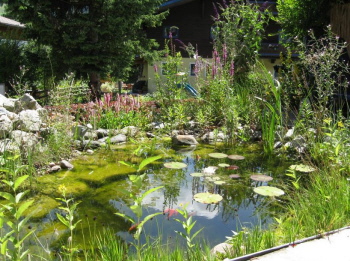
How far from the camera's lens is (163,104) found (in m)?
8.52

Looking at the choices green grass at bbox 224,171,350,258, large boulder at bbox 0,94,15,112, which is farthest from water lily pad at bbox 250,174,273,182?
large boulder at bbox 0,94,15,112

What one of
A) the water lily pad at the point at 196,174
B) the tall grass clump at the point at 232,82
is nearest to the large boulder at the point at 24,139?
the water lily pad at the point at 196,174

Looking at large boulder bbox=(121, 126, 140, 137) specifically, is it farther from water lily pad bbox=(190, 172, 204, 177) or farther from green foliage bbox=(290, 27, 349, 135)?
green foliage bbox=(290, 27, 349, 135)

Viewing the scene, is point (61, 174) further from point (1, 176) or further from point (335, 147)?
point (335, 147)

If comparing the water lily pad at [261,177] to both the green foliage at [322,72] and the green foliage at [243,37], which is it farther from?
the green foliage at [243,37]

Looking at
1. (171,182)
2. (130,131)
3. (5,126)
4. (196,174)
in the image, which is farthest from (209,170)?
(5,126)

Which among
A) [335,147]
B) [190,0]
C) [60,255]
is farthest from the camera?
[190,0]

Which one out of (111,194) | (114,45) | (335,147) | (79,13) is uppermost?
(79,13)

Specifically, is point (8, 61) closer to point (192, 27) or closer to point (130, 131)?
point (130, 131)

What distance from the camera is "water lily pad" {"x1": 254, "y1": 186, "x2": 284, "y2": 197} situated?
435cm

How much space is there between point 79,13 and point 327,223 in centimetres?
1158

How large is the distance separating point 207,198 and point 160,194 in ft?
2.00

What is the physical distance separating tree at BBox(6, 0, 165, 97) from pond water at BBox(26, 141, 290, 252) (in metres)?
6.29

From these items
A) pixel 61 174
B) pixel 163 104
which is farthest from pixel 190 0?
pixel 61 174
